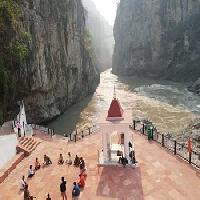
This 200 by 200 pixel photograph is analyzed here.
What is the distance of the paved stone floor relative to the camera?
20.2 metres

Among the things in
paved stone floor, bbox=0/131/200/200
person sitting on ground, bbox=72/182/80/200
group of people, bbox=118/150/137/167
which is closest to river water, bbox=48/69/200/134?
paved stone floor, bbox=0/131/200/200

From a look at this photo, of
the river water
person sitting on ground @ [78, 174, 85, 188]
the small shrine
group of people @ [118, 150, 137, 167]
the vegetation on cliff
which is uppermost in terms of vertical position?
the vegetation on cliff

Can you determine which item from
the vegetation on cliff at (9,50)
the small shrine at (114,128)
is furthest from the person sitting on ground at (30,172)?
the vegetation on cliff at (9,50)

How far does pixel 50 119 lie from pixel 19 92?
363 inches

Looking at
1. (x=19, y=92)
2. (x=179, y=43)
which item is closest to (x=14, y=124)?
(x=19, y=92)

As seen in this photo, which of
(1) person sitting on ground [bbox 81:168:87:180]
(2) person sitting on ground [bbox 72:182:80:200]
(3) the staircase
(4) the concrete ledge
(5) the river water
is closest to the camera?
(2) person sitting on ground [bbox 72:182:80:200]

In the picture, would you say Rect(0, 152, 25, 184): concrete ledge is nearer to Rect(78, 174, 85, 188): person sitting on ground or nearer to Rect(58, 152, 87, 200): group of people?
Result: Rect(58, 152, 87, 200): group of people

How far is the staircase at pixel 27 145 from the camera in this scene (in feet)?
95.0

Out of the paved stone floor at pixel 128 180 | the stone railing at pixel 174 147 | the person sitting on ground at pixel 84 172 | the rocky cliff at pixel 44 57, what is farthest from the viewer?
the rocky cliff at pixel 44 57

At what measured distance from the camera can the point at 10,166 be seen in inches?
1013

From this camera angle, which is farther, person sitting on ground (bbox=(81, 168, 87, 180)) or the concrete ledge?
the concrete ledge

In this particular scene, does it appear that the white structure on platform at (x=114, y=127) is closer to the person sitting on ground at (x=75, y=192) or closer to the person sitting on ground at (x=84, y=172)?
the person sitting on ground at (x=84, y=172)

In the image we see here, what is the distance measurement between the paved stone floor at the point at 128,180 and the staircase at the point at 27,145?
5.51 ft

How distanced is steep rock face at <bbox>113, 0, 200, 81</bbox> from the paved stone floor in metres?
77.6
